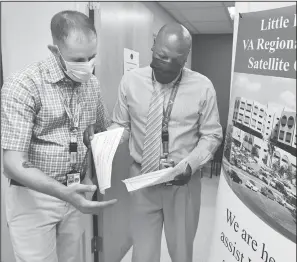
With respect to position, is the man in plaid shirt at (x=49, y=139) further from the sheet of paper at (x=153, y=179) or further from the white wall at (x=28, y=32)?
the white wall at (x=28, y=32)

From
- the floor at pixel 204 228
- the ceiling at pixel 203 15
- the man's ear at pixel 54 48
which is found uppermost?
the ceiling at pixel 203 15

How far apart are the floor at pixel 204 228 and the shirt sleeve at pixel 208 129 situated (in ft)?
3.85

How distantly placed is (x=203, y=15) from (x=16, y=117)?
12.5 feet

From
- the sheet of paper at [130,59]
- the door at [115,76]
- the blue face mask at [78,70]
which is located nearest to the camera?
the blue face mask at [78,70]

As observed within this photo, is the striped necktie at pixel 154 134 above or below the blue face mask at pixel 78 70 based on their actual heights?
below

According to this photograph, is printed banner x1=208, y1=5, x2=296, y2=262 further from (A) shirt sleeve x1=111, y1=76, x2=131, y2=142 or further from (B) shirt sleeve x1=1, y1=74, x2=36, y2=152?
(B) shirt sleeve x1=1, y1=74, x2=36, y2=152

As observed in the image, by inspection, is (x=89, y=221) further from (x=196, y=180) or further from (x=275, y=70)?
(x=275, y=70)

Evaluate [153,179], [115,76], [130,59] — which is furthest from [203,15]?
[153,179]

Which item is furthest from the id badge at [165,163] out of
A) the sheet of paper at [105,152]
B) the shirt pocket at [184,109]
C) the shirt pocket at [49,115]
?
the shirt pocket at [49,115]

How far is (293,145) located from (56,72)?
0.88m

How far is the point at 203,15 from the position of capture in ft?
14.2

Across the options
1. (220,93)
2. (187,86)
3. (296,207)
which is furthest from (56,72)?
(220,93)

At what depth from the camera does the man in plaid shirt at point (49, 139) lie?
3.58 ft

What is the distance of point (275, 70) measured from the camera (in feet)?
2.87
